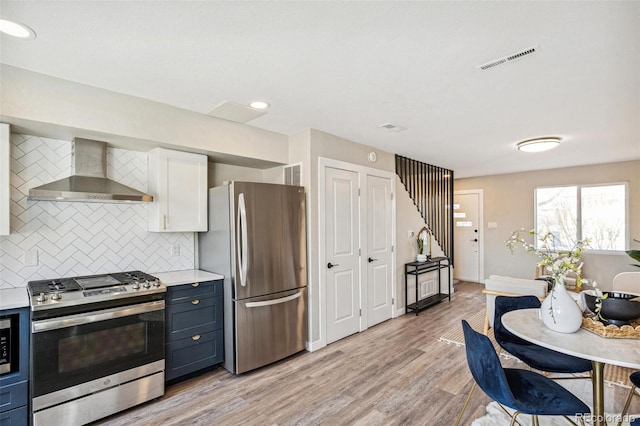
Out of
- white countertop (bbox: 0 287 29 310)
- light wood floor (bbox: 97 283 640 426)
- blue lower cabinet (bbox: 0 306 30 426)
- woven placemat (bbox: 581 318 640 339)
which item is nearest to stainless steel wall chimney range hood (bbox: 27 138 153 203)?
white countertop (bbox: 0 287 29 310)

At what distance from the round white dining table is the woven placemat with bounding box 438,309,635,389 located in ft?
4.50

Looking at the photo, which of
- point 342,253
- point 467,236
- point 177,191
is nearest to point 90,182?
point 177,191

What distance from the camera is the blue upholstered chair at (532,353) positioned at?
2055mm

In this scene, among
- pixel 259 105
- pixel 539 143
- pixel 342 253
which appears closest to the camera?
pixel 259 105

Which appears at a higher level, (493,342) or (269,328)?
(269,328)

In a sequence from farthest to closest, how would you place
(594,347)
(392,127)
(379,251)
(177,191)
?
(379,251), (392,127), (177,191), (594,347)

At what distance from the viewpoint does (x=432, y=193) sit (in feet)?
19.0

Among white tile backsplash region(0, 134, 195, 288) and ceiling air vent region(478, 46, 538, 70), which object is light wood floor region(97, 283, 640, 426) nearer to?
white tile backsplash region(0, 134, 195, 288)

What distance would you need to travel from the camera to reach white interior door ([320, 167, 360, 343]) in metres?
3.67

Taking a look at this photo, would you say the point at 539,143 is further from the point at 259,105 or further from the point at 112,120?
the point at 112,120

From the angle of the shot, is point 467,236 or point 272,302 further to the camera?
point 467,236

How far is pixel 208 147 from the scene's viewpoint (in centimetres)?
303

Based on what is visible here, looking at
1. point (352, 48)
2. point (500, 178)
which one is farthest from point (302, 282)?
point (500, 178)

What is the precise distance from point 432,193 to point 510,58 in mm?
3931
